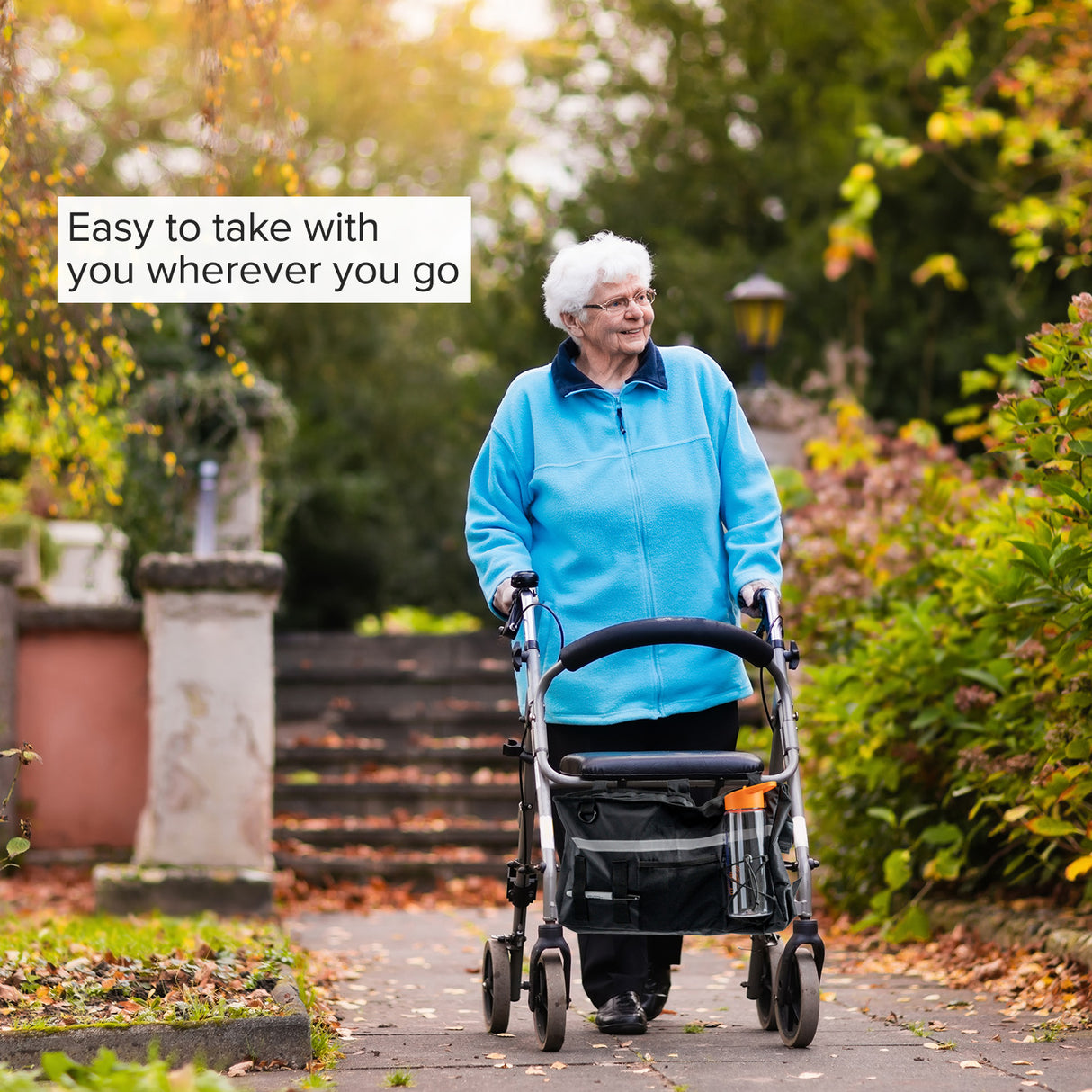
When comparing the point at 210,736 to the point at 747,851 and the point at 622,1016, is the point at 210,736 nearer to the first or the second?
the point at 622,1016

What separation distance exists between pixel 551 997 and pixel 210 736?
368 cm

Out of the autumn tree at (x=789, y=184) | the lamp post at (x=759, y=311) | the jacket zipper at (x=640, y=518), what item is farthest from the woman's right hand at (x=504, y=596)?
the autumn tree at (x=789, y=184)

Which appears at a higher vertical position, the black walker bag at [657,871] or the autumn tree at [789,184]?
the autumn tree at [789,184]

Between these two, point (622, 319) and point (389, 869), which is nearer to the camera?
point (622, 319)

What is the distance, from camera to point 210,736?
266 inches

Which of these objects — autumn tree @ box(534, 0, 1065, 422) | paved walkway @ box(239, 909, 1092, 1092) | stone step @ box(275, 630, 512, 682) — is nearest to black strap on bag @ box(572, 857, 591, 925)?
paved walkway @ box(239, 909, 1092, 1092)

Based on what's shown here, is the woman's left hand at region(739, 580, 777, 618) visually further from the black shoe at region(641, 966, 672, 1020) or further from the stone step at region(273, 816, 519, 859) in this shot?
the stone step at region(273, 816, 519, 859)

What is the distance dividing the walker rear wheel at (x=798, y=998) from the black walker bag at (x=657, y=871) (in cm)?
9

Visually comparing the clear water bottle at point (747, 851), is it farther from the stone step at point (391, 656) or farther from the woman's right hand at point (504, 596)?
the stone step at point (391, 656)

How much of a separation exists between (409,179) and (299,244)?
12946 millimetres

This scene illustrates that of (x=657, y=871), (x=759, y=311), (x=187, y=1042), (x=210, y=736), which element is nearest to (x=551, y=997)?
(x=657, y=871)

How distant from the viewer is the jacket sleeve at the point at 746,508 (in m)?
3.77

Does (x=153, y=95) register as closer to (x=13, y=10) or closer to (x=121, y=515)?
(x=121, y=515)

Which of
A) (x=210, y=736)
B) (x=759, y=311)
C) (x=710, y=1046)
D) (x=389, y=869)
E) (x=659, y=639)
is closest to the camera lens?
(x=659, y=639)
